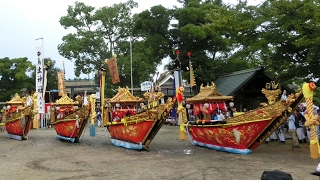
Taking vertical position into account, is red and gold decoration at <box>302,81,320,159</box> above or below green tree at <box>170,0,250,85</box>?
below

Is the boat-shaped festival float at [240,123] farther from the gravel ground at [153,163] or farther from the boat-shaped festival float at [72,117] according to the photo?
the boat-shaped festival float at [72,117]

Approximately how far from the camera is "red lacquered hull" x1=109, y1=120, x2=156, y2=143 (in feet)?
36.6

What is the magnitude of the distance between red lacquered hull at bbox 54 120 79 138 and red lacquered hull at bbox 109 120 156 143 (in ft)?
7.14

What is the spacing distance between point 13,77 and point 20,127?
17402 mm

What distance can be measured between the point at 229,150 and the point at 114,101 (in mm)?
5354

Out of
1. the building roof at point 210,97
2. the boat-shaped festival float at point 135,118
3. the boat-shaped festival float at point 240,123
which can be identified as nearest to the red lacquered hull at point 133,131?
the boat-shaped festival float at point 135,118

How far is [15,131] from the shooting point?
16.8 meters

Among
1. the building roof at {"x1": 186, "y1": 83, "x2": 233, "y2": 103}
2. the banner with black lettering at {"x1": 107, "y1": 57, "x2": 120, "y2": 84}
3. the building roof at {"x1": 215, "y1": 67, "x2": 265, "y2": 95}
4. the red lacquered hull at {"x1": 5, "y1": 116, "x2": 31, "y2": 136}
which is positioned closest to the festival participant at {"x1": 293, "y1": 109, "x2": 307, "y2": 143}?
the building roof at {"x1": 186, "y1": 83, "x2": 233, "y2": 103}

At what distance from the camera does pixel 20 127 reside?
52.9ft

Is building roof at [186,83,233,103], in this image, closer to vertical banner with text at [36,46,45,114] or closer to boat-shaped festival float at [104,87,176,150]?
boat-shaped festival float at [104,87,176,150]

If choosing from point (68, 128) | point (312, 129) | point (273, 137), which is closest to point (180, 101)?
point (312, 129)

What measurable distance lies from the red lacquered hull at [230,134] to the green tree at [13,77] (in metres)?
23.9

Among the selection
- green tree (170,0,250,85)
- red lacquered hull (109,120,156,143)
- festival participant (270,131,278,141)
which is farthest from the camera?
green tree (170,0,250,85)

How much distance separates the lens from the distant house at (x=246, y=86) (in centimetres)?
1727
